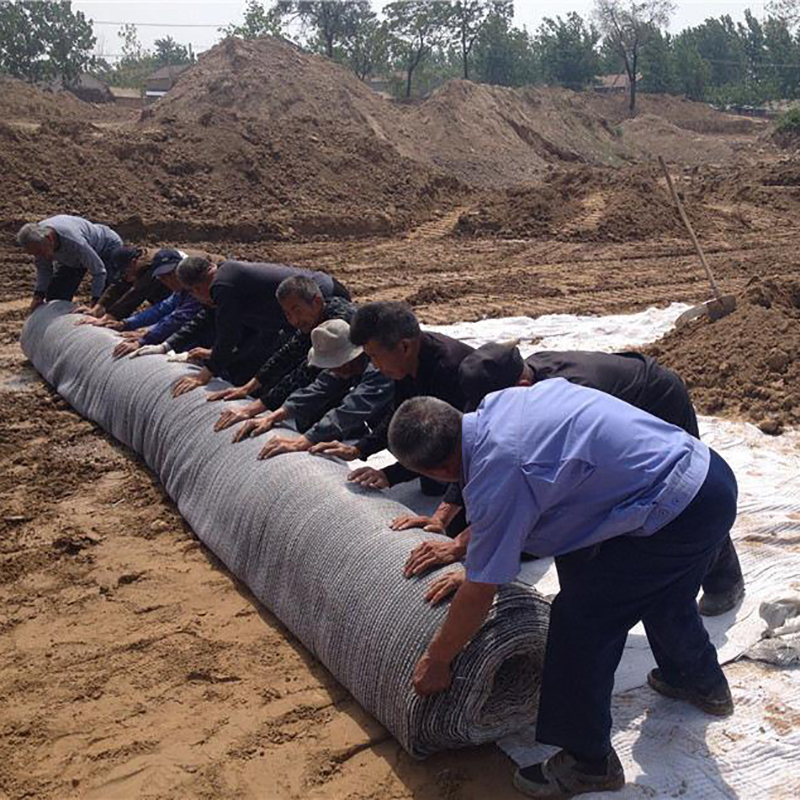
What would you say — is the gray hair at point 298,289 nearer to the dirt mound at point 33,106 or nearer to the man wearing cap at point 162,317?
the man wearing cap at point 162,317

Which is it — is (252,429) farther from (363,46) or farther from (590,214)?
(363,46)

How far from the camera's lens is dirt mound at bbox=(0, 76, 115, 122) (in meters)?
25.7

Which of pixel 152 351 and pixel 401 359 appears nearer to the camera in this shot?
pixel 401 359

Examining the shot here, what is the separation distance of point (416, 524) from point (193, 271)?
2943mm

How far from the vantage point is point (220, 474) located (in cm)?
482

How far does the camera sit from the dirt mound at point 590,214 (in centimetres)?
1683

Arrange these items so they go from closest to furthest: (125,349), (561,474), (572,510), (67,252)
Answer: (561,474) → (572,510) → (125,349) → (67,252)

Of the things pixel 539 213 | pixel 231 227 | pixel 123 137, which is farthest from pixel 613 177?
pixel 123 137

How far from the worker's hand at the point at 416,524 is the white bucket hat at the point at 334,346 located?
1.17 m

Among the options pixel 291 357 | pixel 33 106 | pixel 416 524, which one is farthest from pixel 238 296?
pixel 33 106

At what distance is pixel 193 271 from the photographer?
19.5ft

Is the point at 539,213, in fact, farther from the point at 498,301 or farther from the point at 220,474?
the point at 220,474

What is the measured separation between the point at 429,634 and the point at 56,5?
65.8 m

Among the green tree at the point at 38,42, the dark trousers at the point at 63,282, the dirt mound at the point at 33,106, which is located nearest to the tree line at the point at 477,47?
the green tree at the point at 38,42
